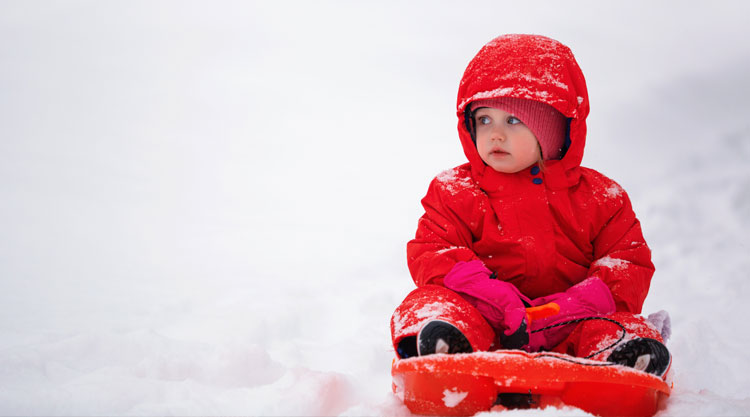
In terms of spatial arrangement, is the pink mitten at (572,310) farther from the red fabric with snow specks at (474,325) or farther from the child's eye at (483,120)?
the child's eye at (483,120)

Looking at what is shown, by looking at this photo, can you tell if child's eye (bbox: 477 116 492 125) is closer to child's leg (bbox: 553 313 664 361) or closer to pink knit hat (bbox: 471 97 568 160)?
pink knit hat (bbox: 471 97 568 160)

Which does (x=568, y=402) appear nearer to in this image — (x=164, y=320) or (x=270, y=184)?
(x=164, y=320)

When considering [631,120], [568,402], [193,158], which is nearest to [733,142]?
[631,120]

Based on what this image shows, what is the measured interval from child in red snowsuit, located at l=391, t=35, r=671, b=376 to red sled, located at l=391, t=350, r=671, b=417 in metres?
0.36

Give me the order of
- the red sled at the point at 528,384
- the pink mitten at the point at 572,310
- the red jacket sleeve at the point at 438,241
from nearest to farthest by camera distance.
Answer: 1. the red sled at the point at 528,384
2. the pink mitten at the point at 572,310
3. the red jacket sleeve at the point at 438,241

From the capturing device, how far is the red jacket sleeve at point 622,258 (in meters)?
1.74

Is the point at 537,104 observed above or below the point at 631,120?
below

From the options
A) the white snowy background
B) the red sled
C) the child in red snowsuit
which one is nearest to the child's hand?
the child in red snowsuit

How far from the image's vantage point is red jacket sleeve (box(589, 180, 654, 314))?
174cm

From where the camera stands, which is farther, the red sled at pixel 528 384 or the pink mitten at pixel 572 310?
the pink mitten at pixel 572 310

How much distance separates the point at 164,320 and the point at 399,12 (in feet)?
10.3

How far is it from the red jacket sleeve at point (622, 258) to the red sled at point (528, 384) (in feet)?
1.43

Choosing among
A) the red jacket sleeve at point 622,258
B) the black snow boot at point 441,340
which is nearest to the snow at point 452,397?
the black snow boot at point 441,340

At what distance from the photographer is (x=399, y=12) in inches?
184
